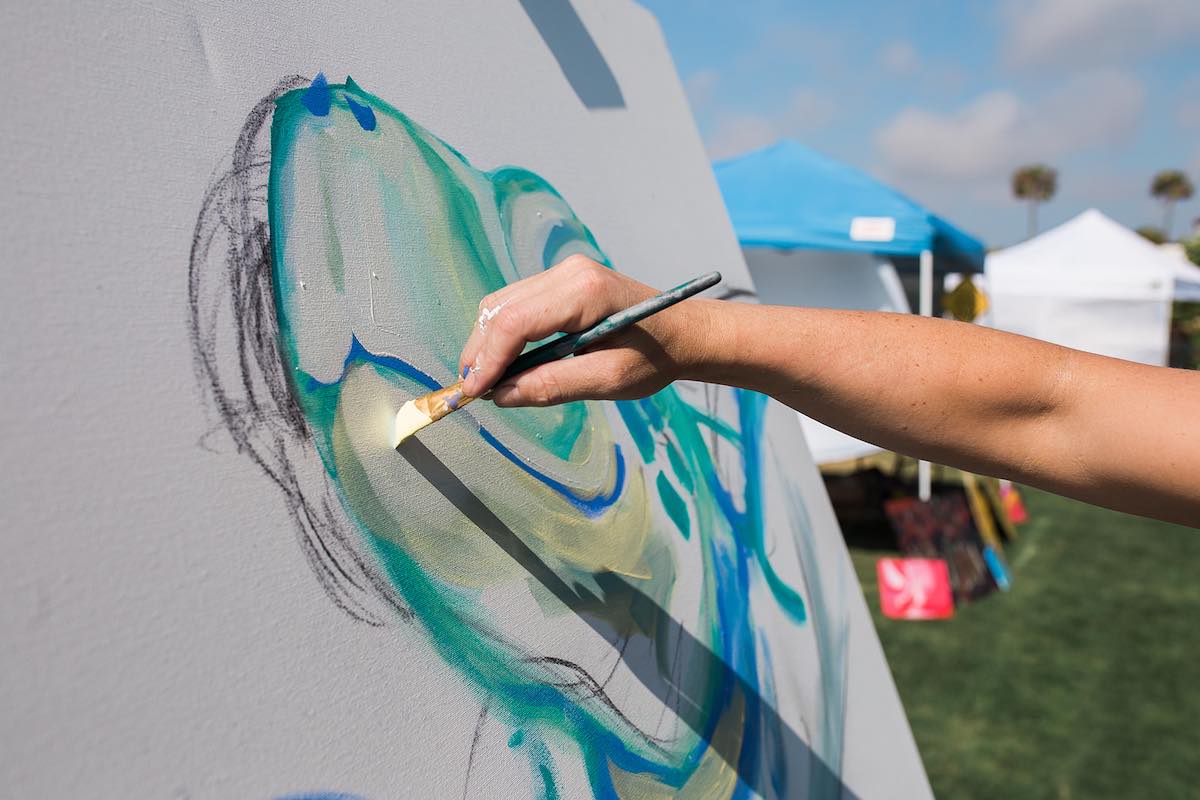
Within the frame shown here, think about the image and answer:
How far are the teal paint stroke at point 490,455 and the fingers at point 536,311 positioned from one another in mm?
115

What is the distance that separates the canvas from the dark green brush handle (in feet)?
0.46

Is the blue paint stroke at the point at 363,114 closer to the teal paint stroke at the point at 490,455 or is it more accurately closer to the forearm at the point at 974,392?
the teal paint stroke at the point at 490,455

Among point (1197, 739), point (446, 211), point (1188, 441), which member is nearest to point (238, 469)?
point (446, 211)

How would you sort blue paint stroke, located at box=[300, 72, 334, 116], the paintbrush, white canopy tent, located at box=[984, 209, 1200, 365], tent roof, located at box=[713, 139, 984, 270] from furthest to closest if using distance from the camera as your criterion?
white canopy tent, located at box=[984, 209, 1200, 365]
tent roof, located at box=[713, 139, 984, 270]
blue paint stroke, located at box=[300, 72, 334, 116]
the paintbrush

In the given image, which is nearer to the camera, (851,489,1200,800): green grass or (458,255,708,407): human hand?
(458,255,708,407): human hand

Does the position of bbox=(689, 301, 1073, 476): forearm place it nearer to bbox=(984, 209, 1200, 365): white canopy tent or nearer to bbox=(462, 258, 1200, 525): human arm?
bbox=(462, 258, 1200, 525): human arm

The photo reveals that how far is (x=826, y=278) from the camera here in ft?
13.1

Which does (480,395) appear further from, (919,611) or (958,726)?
(919,611)

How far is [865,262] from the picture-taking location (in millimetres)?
4008

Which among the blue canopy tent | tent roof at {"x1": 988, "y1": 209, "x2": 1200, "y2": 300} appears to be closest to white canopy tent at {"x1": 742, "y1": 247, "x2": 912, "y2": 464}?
the blue canopy tent

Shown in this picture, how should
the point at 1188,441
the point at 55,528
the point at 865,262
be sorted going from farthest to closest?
the point at 865,262
the point at 1188,441
the point at 55,528

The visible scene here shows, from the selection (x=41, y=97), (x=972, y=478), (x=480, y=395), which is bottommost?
(x=972, y=478)

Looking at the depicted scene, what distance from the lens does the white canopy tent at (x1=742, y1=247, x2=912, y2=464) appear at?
13.0 feet

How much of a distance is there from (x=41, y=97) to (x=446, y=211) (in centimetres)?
36
